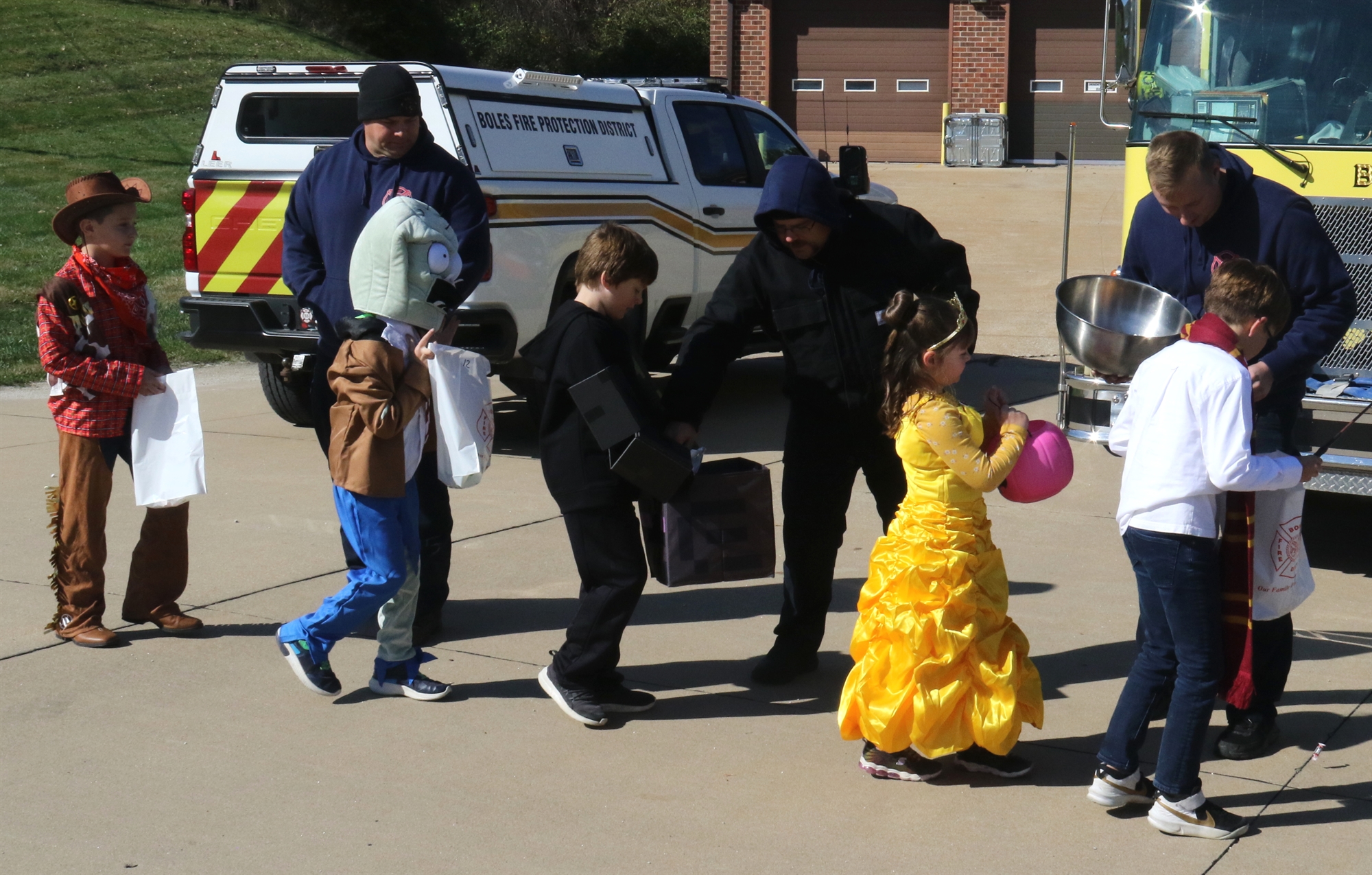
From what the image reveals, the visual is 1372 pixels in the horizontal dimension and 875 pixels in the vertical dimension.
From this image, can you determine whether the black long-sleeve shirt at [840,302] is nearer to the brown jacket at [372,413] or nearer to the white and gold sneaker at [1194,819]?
the brown jacket at [372,413]

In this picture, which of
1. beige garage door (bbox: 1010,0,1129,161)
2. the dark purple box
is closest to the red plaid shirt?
the dark purple box

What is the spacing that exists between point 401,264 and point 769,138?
6571 millimetres

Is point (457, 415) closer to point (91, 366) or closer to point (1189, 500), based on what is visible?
point (91, 366)

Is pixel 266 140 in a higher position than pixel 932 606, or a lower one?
higher

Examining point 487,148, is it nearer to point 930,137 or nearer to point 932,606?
point 932,606

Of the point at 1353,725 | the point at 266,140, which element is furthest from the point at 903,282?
the point at 266,140

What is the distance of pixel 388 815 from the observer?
380 cm

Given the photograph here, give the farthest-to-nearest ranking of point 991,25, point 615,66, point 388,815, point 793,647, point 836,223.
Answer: point 615,66, point 991,25, point 793,647, point 836,223, point 388,815

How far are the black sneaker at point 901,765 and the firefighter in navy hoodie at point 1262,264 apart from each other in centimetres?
88

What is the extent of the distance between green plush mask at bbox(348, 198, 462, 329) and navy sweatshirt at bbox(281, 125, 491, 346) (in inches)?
24.2

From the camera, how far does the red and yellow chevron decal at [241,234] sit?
815 centimetres

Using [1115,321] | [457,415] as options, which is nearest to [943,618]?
[1115,321]

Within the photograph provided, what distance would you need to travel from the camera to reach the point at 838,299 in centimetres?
443

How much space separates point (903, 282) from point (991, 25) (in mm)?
23959
